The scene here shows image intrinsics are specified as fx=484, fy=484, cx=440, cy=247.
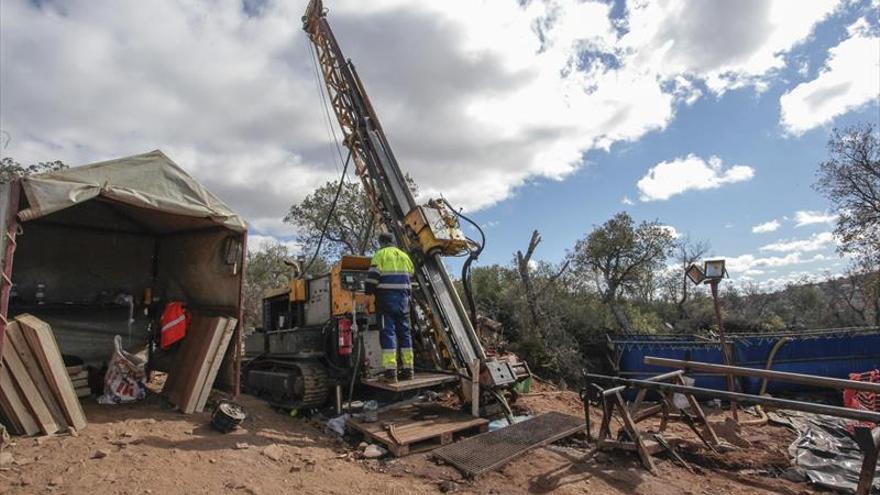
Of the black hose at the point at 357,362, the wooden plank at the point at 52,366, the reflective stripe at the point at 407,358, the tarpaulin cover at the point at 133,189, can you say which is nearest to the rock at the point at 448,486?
the reflective stripe at the point at 407,358

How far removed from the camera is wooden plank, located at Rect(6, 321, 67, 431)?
4590 mm

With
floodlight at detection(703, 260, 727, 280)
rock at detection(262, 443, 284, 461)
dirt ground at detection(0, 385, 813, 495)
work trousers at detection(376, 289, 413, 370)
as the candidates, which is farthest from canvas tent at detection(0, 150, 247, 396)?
floodlight at detection(703, 260, 727, 280)

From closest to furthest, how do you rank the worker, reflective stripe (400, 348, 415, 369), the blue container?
the worker
reflective stripe (400, 348, 415, 369)
the blue container

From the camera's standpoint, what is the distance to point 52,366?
4.68 metres

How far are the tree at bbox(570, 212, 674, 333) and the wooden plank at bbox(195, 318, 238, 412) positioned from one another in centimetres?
1807

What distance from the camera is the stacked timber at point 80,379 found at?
19.1ft

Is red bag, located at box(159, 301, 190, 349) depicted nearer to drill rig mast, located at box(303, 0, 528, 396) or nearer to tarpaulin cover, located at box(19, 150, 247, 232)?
tarpaulin cover, located at box(19, 150, 247, 232)

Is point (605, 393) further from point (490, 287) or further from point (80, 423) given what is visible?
point (490, 287)

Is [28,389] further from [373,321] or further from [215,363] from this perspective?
[373,321]

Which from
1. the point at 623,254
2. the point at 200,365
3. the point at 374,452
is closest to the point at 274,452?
the point at 374,452

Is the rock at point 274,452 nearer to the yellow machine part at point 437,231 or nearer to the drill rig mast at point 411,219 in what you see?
the drill rig mast at point 411,219

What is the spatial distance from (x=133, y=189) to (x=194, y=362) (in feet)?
7.44

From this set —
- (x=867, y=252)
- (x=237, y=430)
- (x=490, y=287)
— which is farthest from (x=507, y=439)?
(x=867, y=252)

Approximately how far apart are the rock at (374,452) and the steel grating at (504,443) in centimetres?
56
